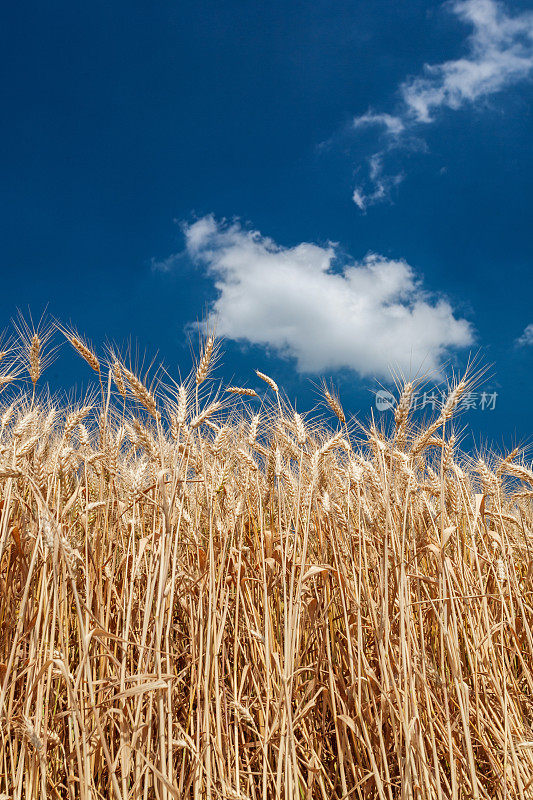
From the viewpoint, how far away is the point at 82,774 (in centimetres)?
145

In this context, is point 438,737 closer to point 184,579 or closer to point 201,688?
point 201,688

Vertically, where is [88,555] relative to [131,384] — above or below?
below

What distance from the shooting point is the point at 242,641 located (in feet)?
7.72

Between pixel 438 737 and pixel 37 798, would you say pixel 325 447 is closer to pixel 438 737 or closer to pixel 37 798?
pixel 438 737

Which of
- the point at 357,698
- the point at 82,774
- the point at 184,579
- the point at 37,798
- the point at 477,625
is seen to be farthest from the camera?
the point at 477,625

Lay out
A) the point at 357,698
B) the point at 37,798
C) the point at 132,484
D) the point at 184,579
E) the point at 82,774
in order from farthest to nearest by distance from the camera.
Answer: the point at 184,579, the point at 132,484, the point at 357,698, the point at 37,798, the point at 82,774

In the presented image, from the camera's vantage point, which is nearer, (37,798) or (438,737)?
(37,798)

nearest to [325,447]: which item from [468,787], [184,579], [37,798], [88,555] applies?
[184,579]

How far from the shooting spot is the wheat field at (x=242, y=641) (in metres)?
1.69

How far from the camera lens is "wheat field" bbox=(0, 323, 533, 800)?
169 cm

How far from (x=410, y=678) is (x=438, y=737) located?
579 mm

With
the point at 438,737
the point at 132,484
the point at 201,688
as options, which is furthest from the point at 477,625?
the point at 132,484

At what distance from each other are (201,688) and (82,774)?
59cm

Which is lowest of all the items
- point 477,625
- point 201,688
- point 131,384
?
point 201,688
